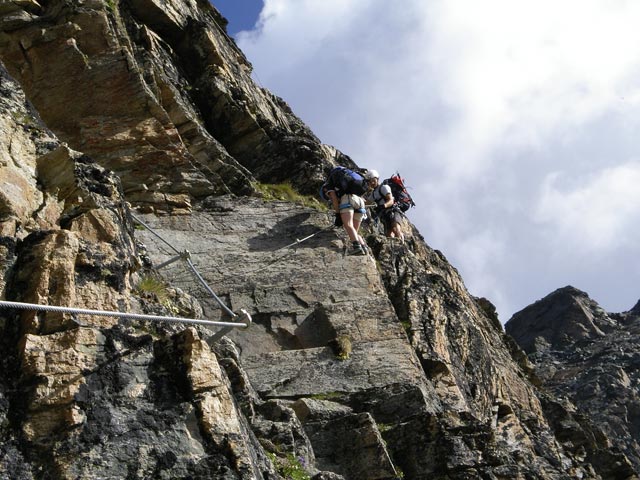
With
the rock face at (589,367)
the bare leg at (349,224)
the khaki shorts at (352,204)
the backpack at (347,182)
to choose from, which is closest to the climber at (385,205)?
the backpack at (347,182)

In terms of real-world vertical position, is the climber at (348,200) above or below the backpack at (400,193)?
below

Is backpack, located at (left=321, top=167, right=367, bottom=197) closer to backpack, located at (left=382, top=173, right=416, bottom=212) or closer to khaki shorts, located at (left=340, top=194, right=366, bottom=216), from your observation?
khaki shorts, located at (left=340, top=194, right=366, bottom=216)

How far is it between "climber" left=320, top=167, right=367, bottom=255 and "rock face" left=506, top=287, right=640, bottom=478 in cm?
803

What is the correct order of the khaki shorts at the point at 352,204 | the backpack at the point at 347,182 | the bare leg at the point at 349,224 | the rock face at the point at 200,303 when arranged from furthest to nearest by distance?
the backpack at the point at 347,182 → the khaki shorts at the point at 352,204 → the bare leg at the point at 349,224 → the rock face at the point at 200,303

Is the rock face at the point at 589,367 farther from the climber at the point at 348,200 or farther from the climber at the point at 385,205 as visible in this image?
the climber at the point at 348,200

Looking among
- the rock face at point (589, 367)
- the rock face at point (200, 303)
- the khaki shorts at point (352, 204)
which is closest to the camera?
the rock face at point (200, 303)

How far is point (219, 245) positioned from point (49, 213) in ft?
23.3

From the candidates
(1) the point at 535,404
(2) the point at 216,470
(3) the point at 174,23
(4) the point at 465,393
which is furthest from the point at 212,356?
(3) the point at 174,23

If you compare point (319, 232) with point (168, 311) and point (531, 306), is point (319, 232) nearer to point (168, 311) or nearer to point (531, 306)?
A: point (168, 311)

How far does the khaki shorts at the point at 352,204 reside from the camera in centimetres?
1680

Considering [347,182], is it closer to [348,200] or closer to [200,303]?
[348,200]

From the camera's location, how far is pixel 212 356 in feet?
26.6

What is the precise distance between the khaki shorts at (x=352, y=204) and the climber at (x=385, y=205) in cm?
290

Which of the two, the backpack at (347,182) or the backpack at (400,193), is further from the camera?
the backpack at (400,193)
